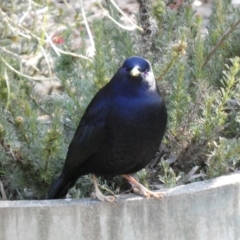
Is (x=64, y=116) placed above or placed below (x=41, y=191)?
above

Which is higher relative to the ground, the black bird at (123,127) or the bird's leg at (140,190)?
the black bird at (123,127)

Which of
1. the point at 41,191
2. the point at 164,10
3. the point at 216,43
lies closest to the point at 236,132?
the point at 216,43

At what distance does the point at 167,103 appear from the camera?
358 cm

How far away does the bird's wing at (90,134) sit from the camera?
3.20 meters

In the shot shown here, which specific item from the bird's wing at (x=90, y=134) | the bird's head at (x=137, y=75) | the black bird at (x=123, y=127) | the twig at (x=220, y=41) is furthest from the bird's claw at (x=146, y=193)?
the twig at (x=220, y=41)

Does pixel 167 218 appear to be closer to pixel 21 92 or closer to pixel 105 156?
pixel 105 156

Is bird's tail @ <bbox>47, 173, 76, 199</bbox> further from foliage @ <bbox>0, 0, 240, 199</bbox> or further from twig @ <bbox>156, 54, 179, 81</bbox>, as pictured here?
twig @ <bbox>156, 54, 179, 81</bbox>

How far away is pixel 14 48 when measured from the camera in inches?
128

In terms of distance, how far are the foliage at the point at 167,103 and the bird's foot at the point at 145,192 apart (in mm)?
113

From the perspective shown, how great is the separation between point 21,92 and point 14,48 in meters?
0.25

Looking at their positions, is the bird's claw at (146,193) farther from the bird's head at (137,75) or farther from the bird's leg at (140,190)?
the bird's head at (137,75)

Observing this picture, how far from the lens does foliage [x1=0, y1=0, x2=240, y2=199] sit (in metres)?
3.26

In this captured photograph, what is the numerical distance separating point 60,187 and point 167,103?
63 centimetres

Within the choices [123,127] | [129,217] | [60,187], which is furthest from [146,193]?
[60,187]
